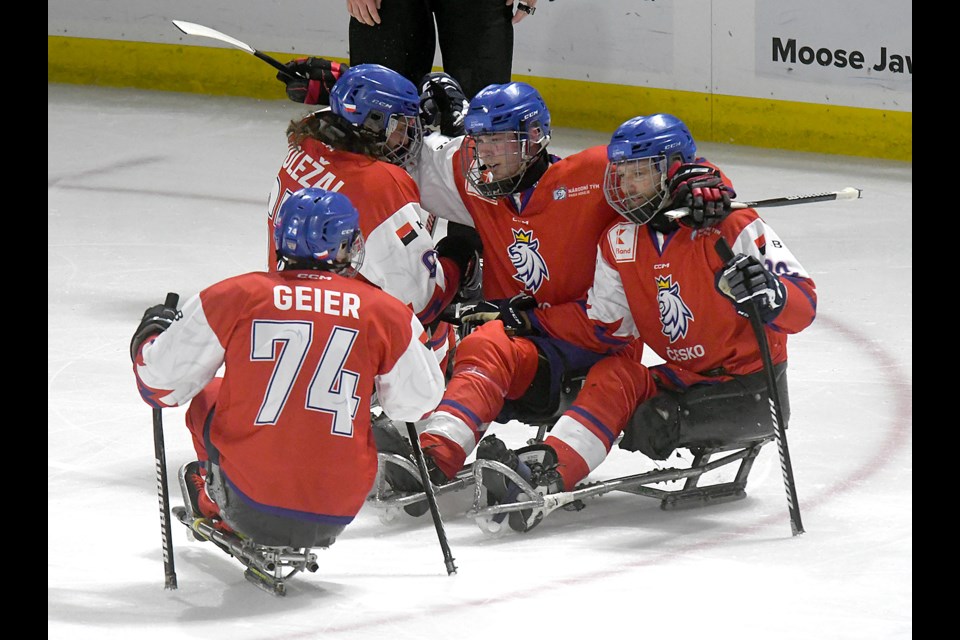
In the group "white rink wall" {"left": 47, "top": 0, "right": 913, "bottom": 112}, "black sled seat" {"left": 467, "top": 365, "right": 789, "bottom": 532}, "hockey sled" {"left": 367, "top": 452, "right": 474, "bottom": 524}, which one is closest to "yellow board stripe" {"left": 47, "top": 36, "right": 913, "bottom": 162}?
"white rink wall" {"left": 47, "top": 0, "right": 913, "bottom": 112}

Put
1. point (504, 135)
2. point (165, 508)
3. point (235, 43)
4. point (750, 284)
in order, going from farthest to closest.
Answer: point (235, 43) < point (504, 135) < point (750, 284) < point (165, 508)

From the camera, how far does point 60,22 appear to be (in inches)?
364

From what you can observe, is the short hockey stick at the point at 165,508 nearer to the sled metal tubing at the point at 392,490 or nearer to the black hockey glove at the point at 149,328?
the black hockey glove at the point at 149,328

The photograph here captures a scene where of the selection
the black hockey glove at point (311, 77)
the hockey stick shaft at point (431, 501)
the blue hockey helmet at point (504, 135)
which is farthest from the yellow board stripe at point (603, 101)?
the hockey stick shaft at point (431, 501)

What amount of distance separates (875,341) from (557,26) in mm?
3222

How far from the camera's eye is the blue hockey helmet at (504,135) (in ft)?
13.5

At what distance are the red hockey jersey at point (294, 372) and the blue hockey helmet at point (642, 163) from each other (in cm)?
79

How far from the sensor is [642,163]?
12.8 ft

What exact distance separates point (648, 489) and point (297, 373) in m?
1.13

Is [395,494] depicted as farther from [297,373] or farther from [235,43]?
[235,43]

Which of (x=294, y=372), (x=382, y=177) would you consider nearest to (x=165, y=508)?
(x=294, y=372)

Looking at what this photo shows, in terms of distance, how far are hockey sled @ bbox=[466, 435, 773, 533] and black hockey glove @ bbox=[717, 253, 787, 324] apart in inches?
17.0

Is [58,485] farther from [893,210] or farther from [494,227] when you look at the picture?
[893,210]
